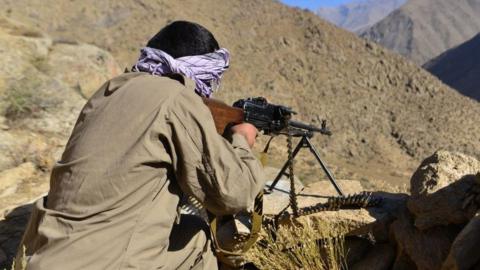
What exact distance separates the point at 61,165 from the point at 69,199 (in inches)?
5.1

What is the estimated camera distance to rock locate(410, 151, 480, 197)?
111 inches

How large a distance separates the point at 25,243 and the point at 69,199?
1.11 feet

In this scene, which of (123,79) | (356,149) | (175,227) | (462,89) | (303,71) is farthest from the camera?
(462,89)

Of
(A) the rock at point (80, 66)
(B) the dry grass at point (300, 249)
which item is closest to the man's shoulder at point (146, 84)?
(B) the dry grass at point (300, 249)

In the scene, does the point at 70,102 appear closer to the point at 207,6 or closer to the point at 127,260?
the point at 127,260

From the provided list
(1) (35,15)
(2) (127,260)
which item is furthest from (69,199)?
(1) (35,15)

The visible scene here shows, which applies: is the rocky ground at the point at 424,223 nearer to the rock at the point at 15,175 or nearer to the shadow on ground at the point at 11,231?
the shadow on ground at the point at 11,231

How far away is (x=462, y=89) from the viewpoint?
164 feet

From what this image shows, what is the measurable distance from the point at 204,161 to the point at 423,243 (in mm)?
1518

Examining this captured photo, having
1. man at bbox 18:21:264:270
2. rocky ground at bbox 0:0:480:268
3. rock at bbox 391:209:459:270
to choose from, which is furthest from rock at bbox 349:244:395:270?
rocky ground at bbox 0:0:480:268

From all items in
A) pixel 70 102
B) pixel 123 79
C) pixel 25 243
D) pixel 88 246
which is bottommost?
pixel 70 102

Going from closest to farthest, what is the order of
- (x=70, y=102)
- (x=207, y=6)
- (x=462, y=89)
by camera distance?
(x=70, y=102) < (x=207, y=6) < (x=462, y=89)

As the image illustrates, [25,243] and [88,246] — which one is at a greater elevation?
[88,246]

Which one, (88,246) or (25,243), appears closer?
(88,246)
